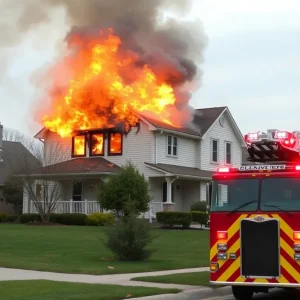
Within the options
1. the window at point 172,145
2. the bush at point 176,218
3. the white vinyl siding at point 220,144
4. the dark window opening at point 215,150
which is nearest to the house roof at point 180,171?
the window at point 172,145

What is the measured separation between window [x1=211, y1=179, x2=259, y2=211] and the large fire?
24.2 metres

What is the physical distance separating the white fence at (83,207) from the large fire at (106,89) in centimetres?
440

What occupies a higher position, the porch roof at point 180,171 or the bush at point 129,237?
the porch roof at point 180,171

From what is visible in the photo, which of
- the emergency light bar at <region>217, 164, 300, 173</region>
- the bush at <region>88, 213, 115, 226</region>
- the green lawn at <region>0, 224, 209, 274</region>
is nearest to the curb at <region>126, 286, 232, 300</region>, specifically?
the emergency light bar at <region>217, 164, 300, 173</region>

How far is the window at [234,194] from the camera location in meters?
11.9

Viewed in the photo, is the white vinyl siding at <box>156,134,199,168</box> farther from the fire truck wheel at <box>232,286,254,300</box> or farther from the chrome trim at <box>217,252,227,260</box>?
A: the chrome trim at <box>217,252,227,260</box>

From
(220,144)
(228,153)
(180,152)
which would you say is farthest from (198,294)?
(228,153)

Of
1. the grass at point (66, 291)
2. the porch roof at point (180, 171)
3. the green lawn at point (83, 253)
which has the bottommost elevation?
the grass at point (66, 291)

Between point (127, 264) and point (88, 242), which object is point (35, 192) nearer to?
point (88, 242)

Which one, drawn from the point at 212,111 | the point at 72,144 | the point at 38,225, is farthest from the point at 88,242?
the point at 212,111

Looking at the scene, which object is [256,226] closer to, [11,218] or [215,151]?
[215,151]

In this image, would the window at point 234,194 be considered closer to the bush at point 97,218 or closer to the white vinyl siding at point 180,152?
the bush at point 97,218

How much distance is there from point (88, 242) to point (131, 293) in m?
12.5

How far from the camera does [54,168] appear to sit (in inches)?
1485
